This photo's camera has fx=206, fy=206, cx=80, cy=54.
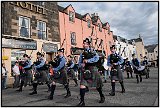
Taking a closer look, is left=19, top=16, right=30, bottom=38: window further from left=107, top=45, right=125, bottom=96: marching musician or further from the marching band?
left=107, top=45, right=125, bottom=96: marching musician

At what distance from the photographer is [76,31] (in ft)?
86.4

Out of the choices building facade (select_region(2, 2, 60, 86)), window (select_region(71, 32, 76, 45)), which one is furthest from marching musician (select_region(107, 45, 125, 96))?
window (select_region(71, 32, 76, 45))

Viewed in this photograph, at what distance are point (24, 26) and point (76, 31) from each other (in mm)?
9356

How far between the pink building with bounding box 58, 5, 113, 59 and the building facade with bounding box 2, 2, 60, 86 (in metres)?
1.58

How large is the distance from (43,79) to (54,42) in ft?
38.9

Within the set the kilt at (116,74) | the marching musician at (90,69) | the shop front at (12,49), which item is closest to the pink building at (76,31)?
the shop front at (12,49)

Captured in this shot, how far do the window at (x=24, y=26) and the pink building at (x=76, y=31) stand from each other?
4957 mm

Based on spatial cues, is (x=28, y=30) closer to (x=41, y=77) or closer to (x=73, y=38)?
(x=73, y=38)

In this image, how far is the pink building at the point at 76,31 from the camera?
23516mm

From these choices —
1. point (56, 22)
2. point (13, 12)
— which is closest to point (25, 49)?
point (13, 12)

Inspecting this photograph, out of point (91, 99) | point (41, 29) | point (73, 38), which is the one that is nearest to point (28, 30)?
point (41, 29)

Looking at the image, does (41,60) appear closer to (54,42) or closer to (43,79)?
(43,79)

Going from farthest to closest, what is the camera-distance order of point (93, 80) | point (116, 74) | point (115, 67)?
point (115, 67), point (116, 74), point (93, 80)

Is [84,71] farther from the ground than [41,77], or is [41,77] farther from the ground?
[84,71]
